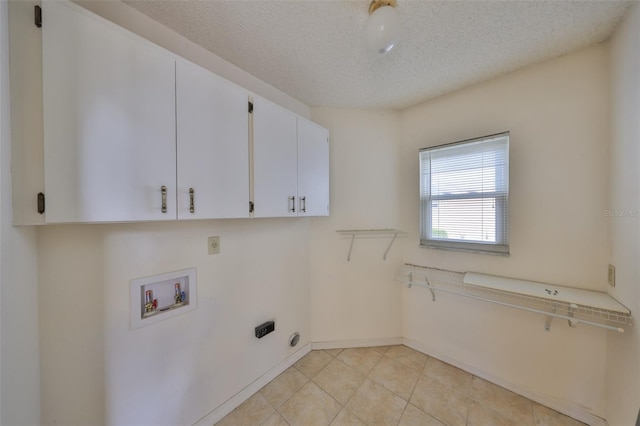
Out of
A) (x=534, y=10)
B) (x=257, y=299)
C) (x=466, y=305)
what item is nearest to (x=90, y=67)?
(x=257, y=299)

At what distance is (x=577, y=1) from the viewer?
42.8 inches

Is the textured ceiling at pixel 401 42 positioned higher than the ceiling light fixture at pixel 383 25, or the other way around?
the textured ceiling at pixel 401 42

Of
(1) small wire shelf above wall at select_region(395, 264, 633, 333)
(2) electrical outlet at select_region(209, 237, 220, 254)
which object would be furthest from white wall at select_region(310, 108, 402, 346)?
(2) electrical outlet at select_region(209, 237, 220, 254)

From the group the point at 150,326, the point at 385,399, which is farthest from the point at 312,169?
the point at 385,399

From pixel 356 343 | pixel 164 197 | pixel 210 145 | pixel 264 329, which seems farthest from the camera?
pixel 356 343

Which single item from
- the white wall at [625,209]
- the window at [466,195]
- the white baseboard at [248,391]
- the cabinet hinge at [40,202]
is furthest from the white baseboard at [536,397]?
the cabinet hinge at [40,202]

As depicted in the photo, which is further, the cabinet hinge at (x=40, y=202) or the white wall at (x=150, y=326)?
the white wall at (x=150, y=326)

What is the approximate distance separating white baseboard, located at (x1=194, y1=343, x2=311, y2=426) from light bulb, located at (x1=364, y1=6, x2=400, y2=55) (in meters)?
2.44

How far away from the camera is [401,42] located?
1.35 meters

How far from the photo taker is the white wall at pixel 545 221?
54.2 inches

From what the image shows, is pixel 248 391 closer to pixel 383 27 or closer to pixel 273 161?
pixel 273 161

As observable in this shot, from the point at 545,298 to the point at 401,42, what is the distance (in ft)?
6.06

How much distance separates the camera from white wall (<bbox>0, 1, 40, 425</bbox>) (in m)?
0.73

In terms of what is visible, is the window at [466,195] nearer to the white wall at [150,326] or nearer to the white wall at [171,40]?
the white wall at [150,326]
